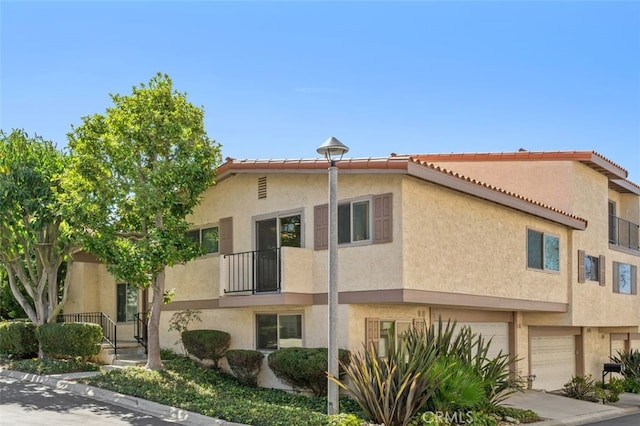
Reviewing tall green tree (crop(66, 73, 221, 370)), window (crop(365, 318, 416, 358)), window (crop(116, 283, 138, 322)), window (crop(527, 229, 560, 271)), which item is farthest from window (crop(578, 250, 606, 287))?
window (crop(116, 283, 138, 322))

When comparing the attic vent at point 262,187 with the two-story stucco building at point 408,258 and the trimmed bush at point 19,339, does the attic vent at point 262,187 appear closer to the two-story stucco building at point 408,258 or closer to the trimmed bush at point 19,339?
the two-story stucco building at point 408,258

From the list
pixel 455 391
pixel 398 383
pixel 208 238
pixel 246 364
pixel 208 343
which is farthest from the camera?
pixel 208 238

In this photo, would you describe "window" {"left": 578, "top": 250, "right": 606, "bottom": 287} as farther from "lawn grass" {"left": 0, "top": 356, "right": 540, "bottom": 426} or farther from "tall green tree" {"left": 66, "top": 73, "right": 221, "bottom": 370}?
"tall green tree" {"left": 66, "top": 73, "right": 221, "bottom": 370}

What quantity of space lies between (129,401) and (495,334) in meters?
11.3

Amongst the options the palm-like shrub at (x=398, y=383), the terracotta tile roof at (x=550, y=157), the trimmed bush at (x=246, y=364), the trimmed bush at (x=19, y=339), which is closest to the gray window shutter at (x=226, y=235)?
the trimmed bush at (x=246, y=364)

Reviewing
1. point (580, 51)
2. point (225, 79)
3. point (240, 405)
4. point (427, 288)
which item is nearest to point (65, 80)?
point (225, 79)

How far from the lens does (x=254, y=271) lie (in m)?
18.1

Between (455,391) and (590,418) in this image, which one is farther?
(590,418)

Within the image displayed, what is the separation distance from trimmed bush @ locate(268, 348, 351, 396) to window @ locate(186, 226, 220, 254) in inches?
189

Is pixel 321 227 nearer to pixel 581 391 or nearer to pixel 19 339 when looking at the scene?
pixel 19 339

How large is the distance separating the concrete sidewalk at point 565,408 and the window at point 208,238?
29.6 ft

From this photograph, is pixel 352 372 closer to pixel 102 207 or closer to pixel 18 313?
pixel 102 207

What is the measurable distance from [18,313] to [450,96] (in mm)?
19105

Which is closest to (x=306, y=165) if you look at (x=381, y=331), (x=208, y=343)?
(x=381, y=331)
